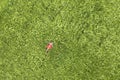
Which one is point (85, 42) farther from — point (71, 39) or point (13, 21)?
point (13, 21)

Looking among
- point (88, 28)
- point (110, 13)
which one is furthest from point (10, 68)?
point (110, 13)

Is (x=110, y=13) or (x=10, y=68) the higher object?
(x=110, y=13)

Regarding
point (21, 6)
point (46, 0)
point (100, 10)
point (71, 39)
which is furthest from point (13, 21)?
point (100, 10)

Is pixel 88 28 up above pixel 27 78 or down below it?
above

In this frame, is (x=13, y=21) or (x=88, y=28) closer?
(x=88, y=28)

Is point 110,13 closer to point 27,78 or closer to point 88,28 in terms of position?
point 88,28

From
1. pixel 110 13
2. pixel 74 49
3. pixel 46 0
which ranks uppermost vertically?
pixel 46 0
